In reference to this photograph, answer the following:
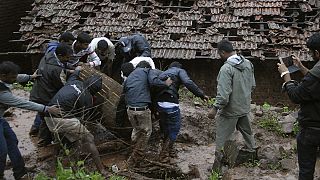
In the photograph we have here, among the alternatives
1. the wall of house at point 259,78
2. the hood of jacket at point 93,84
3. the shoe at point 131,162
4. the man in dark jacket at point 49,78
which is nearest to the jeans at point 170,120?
the shoe at point 131,162

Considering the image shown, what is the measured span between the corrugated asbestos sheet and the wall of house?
0.37m

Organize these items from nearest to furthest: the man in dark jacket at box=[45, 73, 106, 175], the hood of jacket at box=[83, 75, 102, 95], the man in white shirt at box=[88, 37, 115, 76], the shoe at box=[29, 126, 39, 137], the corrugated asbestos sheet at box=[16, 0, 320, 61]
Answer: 1. the man in dark jacket at box=[45, 73, 106, 175]
2. the hood of jacket at box=[83, 75, 102, 95]
3. the man in white shirt at box=[88, 37, 115, 76]
4. the shoe at box=[29, 126, 39, 137]
5. the corrugated asbestos sheet at box=[16, 0, 320, 61]

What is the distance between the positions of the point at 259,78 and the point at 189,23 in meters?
2.19

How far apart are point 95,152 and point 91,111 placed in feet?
2.86

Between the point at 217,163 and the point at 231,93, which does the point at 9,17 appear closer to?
the point at 217,163

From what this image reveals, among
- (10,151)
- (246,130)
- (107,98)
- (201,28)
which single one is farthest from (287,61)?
(201,28)

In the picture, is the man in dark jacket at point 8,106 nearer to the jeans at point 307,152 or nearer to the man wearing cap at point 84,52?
the man wearing cap at point 84,52

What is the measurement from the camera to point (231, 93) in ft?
22.5

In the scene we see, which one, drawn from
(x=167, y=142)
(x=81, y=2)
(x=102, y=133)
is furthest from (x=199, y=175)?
(x=81, y=2)

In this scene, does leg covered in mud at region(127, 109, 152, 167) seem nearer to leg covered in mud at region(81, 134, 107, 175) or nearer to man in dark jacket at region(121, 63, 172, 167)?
man in dark jacket at region(121, 63, 172, 167)

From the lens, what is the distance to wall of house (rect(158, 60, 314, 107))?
1170 centimetres

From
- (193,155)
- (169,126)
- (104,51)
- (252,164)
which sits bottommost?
(193,155)

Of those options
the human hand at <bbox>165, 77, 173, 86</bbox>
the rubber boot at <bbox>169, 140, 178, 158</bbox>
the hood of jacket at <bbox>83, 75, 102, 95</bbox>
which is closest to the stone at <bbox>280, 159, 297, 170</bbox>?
the rubber boot at <bbox>169, 140, 178, 158</bbox>

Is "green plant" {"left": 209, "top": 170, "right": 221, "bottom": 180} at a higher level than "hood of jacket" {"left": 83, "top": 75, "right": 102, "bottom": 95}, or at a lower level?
lower
